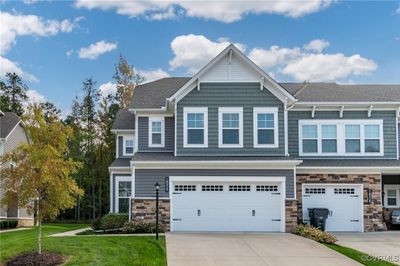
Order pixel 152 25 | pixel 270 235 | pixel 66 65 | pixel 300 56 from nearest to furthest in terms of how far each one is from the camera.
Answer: pixel 270 235
pixel 152 25
pixel 300 56
pixel 66 65

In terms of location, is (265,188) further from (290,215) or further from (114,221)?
(114,221)

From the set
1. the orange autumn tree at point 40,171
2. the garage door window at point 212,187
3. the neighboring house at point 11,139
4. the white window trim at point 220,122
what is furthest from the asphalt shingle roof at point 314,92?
the neighboring house at point 11,139

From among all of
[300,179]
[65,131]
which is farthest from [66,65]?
[65,131]

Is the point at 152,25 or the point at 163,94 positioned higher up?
the point at 152,25

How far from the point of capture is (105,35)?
31766 mm

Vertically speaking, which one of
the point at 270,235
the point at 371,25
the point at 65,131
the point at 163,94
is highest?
the point at 371,25

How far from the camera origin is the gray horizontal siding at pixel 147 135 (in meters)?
24.6

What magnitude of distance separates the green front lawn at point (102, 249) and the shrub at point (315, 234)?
18.1 feet

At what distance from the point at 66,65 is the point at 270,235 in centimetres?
2169

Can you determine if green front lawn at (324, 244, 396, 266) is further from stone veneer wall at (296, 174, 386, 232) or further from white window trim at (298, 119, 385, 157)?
white window trim at (298, 119, 385, 157)

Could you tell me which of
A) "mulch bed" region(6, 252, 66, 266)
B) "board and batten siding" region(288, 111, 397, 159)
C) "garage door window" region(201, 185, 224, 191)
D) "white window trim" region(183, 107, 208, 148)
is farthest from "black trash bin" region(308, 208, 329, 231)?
"mulch bed" region(6, 252, 66, 266)

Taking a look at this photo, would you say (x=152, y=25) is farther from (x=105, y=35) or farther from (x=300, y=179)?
(x=300, y=179)

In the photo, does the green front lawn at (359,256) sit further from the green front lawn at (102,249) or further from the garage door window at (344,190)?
the garage door window at (344,190)

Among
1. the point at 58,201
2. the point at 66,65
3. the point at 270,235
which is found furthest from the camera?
the point at 66,65
